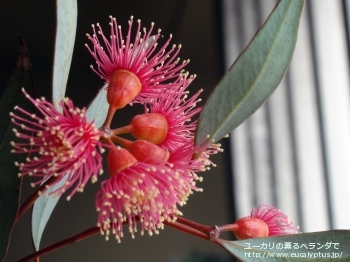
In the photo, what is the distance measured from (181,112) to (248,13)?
128 centimetres

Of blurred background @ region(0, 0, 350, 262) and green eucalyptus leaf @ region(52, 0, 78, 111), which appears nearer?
green eucalyptus leaf @ region(52, 0, 78, 111)

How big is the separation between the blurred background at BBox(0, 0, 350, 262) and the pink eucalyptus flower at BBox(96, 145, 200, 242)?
1.10m

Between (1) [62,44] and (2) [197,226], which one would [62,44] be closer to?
(1) [62,44]

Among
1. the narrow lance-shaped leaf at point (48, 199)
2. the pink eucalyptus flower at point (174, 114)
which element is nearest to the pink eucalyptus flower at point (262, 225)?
the pink eucalyptus flower at point (174, 114)

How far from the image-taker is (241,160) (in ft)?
5.19

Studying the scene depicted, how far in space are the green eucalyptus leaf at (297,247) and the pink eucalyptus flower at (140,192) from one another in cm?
9

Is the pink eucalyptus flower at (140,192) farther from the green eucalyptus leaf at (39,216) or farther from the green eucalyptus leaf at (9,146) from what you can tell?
the green eucalyptus leaf at (39,216)

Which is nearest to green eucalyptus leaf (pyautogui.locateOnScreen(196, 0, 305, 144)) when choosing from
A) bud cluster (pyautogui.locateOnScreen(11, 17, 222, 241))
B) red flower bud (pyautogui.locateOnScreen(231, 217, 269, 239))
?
bud cluster (pyautogui.locateOnScreen(11, 17, 222, 241))

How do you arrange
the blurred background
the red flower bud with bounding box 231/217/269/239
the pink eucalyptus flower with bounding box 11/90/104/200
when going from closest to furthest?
the pink eucalyptus flower with bounding box 11/90/104/200 < the red flower bud with bounding box 231/217/269/239 < the blurred background

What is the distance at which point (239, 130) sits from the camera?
1.60m

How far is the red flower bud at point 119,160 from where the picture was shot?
1.29 feet

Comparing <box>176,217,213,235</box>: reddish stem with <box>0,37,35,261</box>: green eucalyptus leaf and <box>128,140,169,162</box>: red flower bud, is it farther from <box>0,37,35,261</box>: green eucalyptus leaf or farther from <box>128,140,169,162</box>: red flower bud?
<box>0,37,35,261</box>: green eucalyptus leaf

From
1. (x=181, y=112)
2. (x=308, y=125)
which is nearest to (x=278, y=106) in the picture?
(x=308, y=125)

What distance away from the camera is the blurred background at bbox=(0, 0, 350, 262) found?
1.43m
